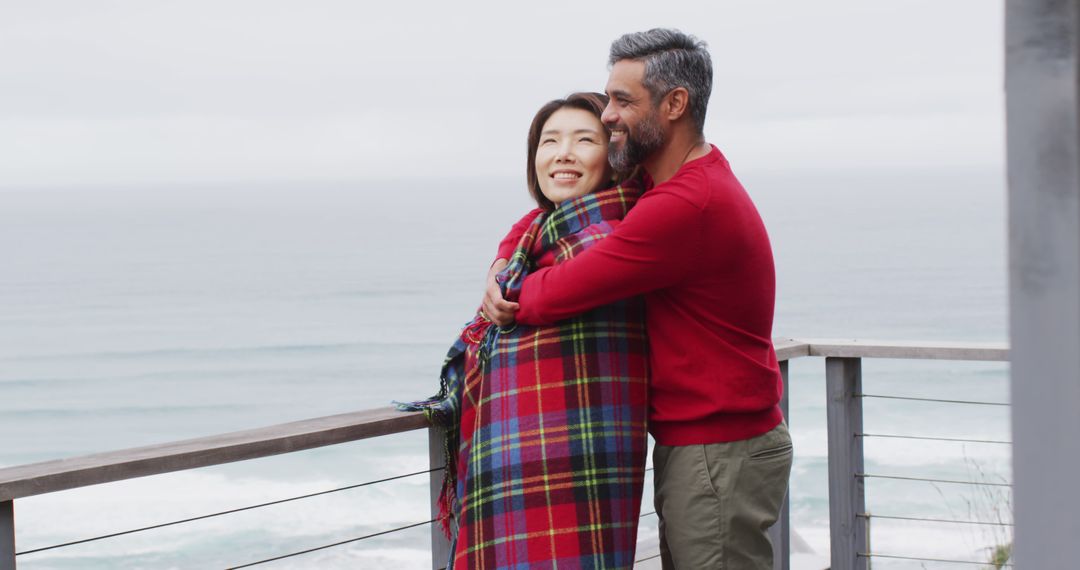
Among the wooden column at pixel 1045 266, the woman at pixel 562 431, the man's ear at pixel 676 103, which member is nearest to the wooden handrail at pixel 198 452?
the woman at pixel 562 431

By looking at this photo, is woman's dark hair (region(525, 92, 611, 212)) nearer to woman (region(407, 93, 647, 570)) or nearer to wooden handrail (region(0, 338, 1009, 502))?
woman (region(407, 93, 647, 570))

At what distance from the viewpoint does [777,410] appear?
84.8 inches

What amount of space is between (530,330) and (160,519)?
17.8 m

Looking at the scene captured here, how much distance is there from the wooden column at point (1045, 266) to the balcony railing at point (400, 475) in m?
1.22

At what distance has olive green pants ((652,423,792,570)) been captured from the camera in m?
2.03

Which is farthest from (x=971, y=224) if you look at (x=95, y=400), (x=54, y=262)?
(x=54, y=262)

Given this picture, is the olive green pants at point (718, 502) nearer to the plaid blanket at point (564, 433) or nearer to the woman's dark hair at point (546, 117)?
the plaid blanket at point (564, 433)

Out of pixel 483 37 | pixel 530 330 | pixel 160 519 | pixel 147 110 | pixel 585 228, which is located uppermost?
pixel 483 37

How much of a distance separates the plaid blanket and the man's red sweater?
6cm

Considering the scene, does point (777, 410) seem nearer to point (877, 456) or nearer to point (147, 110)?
point (877, 456)

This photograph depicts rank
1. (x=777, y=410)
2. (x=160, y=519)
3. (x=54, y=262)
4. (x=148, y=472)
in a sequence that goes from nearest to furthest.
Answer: (x=148, y=472) < (x=777, y=410) < (x=160, y=519) < (x=54, y=262)

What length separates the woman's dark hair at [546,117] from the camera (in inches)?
85.4

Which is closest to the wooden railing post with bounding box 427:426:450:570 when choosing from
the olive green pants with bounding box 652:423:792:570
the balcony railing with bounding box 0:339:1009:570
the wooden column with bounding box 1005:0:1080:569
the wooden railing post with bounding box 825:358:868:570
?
the balcony railing with bounding box 0:339:1009:570

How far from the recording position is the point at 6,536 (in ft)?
5.99
